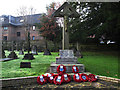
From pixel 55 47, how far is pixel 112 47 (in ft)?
29.9

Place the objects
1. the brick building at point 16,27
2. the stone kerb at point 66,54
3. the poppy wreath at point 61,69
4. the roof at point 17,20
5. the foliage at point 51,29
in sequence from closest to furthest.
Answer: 1. the poppy wreath at point 61,69
2. the stone kerb at point 66,54
3. the foliage at point 51,29
4. the brick building at point 16,27
5. the roof at point 17,20

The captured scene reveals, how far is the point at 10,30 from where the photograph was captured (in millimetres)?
27812

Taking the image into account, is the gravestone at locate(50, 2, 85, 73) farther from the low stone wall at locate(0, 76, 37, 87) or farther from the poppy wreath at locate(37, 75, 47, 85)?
the low stone wall at locate(0, 76, 37, 87)

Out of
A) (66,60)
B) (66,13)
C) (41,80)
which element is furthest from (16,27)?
(41,80)

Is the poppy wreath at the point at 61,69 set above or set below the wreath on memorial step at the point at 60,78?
above

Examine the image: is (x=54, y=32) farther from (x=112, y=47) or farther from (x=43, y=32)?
(x=112, y=47)

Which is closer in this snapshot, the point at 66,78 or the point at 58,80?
the point at 58,80

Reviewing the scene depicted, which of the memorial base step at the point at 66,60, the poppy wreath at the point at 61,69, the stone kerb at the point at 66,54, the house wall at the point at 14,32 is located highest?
the house wall at the point at 14,32

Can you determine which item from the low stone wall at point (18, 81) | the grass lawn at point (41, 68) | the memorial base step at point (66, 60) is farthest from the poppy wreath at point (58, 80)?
the memorial base step at point (66, 60)

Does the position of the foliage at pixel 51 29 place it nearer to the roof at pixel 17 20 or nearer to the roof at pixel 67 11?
the roof at pixel 17 20

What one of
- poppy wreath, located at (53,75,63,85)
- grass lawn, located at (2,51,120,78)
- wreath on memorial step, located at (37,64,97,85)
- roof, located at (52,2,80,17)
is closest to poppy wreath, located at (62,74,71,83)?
wreath on memorial step, located at (37,64,97,85)

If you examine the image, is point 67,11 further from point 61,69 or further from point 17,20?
point 17,20

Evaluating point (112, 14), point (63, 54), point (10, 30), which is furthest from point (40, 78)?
point (10, 30)

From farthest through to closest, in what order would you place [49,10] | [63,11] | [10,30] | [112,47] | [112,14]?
[10,30]
[49,10]
[112,47]
[63,11]
[112,14]
